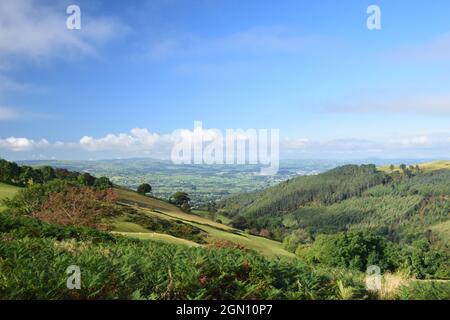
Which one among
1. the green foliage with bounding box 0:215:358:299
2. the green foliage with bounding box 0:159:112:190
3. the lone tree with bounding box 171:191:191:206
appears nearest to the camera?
the green foliage with bounding box 0:215:358:299

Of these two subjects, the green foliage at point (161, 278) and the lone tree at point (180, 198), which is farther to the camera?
the lone tree at point (180, 198)

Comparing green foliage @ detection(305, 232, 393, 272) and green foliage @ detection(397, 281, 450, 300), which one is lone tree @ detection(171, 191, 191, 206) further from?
green foliage @ detection(397, 281, 450, 300)

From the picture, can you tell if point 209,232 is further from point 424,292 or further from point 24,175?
point 424,292

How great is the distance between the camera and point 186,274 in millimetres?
8320

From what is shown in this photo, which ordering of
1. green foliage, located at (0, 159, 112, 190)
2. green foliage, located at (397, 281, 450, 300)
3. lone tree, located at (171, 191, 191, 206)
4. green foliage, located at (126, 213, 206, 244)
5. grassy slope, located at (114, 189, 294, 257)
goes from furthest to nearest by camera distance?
lone tree, located at (171, 191, 191, 206) < green foliage, located at (0, 159, 112, 190) < green foliage, located at (126, 213, 206, 244) < grassy slope, located at (114, 189, 294, 257) < green foliage, located at (397, 281, 450, 300)

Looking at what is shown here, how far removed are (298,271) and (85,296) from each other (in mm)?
4606

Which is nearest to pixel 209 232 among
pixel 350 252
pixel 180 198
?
pixel 350 252

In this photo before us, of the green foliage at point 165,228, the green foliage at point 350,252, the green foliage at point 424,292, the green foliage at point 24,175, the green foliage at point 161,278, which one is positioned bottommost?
the green foliage at point 350,252

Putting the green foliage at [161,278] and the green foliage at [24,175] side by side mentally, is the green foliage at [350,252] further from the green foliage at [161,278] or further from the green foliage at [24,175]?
the green foliage at [161,278]

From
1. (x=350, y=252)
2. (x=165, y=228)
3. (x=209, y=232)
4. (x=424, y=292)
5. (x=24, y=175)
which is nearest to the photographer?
(x=424, y=292)

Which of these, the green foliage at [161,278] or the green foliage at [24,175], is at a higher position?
the green foliage at [161,278]

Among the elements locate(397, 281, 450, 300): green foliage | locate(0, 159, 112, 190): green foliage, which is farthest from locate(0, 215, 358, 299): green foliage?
locate(0, 159, 112, 190): green foliage

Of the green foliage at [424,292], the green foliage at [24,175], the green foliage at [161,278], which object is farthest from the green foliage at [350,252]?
the green foliage at [161,278]
